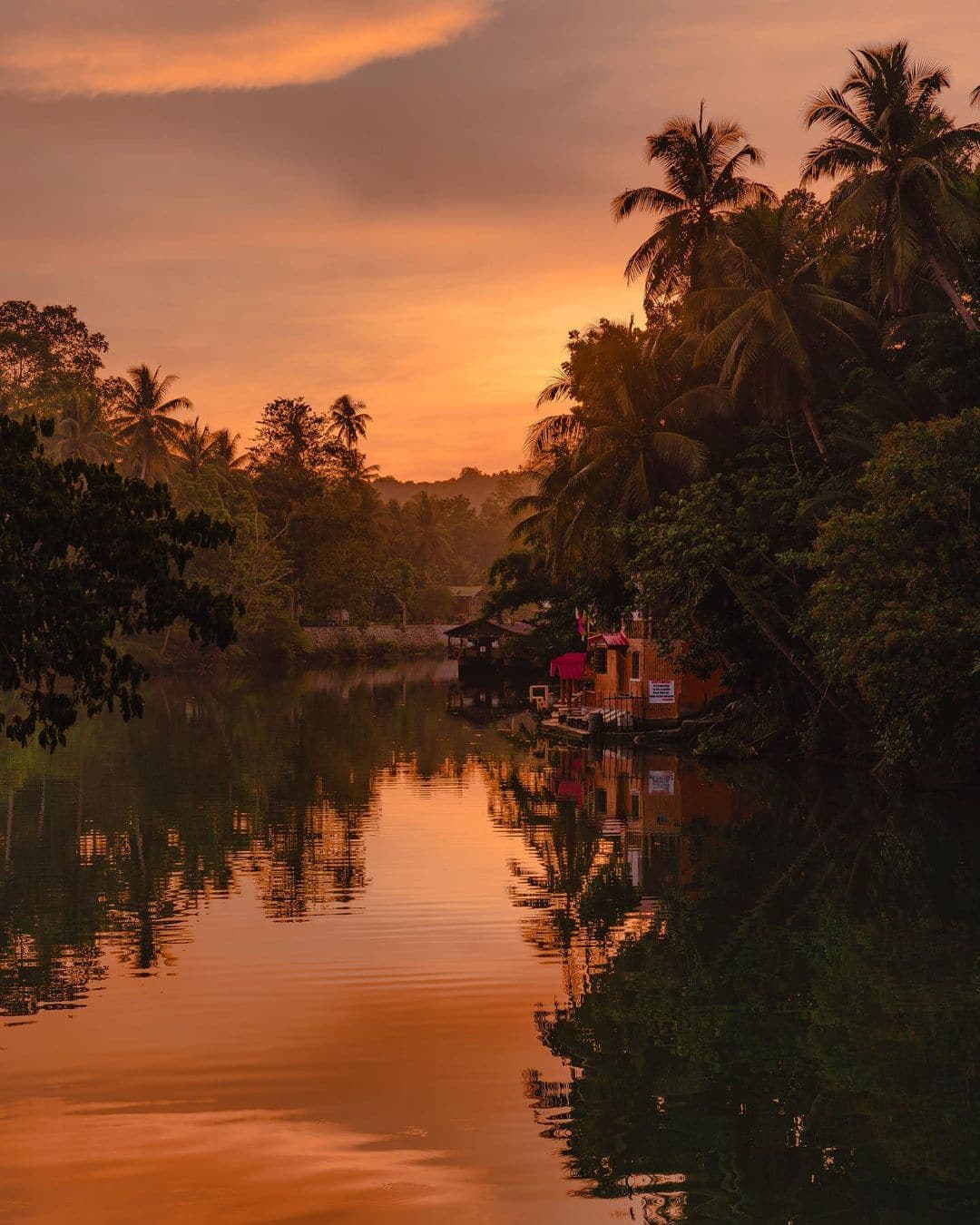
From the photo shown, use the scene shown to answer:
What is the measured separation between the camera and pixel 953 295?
117 feet

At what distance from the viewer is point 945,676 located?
3144 centimetres

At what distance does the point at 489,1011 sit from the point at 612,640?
39252mm

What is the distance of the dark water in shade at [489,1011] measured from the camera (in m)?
11.2

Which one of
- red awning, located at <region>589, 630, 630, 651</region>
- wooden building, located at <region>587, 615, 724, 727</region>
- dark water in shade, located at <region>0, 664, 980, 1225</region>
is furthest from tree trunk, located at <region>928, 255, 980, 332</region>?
red awning, located at <region>589, 630, 630, 651</region>

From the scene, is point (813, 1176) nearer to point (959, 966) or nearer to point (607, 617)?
point (959, 966)

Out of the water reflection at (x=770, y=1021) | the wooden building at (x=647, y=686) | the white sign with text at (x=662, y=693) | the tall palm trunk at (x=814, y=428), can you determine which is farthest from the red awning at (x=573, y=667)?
the water reflection at (x=770, y=1021)

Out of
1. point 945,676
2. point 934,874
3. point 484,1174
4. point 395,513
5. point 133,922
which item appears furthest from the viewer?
point 395,513

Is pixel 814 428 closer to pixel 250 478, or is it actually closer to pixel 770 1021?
pixel 770 1021

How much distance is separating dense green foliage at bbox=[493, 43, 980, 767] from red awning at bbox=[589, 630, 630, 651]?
166 inches

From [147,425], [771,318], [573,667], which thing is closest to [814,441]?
[771,318]

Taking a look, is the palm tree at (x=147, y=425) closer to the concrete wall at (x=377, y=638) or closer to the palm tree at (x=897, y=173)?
the concrete wall at (x=377, y=638)

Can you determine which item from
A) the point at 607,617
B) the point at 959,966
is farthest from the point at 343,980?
the point at 607,617

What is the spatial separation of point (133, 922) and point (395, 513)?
153 m

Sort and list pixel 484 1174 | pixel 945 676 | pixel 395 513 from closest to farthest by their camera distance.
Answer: pixel 484 1174, pixel 945 676, pixel 395 513
